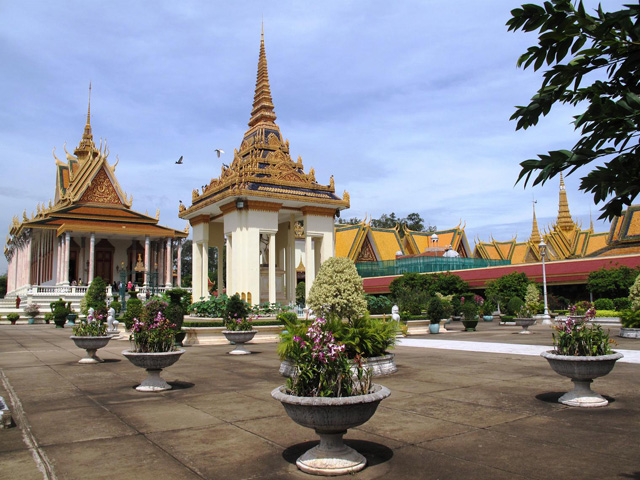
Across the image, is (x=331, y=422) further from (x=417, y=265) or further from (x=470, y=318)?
(x=417, y=265)

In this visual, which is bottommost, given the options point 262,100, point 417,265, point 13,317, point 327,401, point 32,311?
point 13,317

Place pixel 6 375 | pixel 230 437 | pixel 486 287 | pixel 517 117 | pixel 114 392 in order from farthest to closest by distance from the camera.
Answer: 1. pixel 486 287
2. pixel 6 375
3. pixel 114 392
4. pixel 230 437
5. pixel 517 117

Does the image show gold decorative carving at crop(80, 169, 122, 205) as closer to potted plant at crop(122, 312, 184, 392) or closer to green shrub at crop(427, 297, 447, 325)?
green shrub at crop(427, 297, 447, 325)

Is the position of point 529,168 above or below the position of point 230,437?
above

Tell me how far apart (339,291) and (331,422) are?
9.75m

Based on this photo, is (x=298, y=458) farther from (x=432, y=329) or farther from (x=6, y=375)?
(x=432, y=329)

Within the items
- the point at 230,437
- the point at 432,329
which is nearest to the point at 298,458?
the point at 230,437

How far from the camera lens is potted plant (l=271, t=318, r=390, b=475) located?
4.62 meters

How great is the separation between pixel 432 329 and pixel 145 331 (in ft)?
58.1

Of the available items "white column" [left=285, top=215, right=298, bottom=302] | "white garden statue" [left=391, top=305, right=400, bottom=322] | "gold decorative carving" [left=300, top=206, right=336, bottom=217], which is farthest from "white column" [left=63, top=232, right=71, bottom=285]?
"white garden statue" [left=391, top=305, right=400, bottom=322]

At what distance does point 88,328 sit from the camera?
12.8 meters

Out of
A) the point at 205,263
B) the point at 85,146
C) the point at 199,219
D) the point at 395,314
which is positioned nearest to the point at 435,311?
the point at 395,314

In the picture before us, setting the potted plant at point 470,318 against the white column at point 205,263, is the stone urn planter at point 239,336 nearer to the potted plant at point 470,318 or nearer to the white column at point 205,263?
the potted plant at point 470,318

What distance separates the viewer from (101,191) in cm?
4956
